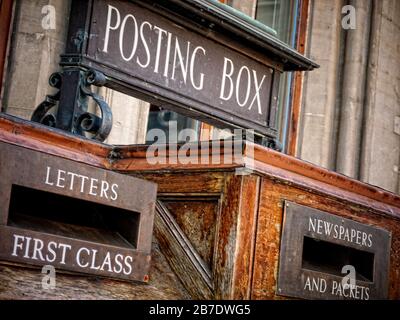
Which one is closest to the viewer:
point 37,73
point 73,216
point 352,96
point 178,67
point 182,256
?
point 73,216

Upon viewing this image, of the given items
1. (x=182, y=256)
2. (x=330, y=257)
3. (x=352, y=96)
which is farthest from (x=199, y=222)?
(x=352, y=96)

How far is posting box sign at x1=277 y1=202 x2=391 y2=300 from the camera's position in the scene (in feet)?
8.67

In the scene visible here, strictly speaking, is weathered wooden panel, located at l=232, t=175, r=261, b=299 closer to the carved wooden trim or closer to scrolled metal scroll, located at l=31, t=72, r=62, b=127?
the carved wooden trim

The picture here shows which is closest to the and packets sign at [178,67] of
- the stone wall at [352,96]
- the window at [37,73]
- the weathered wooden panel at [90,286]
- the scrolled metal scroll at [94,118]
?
the scrolled metal scroll at [94,118]

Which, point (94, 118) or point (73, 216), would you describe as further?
point (94, 118)

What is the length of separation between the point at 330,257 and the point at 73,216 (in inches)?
40.5

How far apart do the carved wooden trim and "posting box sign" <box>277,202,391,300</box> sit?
25 centimetres

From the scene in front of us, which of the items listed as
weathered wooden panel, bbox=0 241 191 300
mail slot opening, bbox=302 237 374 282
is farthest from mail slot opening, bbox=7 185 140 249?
mail slot opening, bbox=302 237 374 282

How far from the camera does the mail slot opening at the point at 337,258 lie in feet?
9.68

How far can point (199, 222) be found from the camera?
263 cm

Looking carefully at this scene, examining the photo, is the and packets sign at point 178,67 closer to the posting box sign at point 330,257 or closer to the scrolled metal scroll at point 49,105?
the scrolled metal scroll at point 49,105

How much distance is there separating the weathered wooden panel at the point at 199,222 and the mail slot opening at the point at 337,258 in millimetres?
469

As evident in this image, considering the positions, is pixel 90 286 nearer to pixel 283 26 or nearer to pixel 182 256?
pixel 182 256
